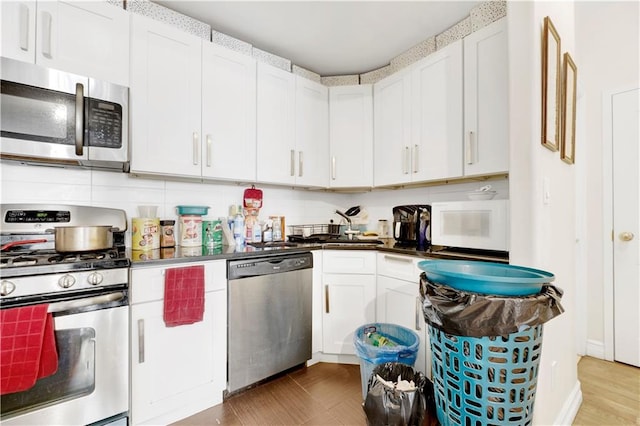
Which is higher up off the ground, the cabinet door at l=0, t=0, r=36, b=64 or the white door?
the cabinet door at l=0, t=0, r=36, b=64

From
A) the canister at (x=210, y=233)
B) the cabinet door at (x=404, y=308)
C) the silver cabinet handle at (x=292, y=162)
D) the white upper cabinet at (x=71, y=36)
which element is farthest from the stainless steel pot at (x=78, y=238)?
the cabinet door at (x=404, y=308)

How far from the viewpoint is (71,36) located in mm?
1475

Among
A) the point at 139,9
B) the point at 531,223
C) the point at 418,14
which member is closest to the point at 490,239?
the point at 531,223

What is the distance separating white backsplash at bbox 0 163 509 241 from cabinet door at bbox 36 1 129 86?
0.61 meters

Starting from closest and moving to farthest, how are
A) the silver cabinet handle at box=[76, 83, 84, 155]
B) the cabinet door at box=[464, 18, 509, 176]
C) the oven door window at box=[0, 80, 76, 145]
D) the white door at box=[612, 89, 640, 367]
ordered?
the oven door window at box=[0, 80, 76, 145], the silver cabinet handle at box=[76, 83, 84, 155], the cabinet door at box=[464, 18, 509, 176], the white door at box=[612, 89, 640, 367]

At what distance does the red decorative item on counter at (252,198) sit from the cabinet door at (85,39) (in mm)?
1084

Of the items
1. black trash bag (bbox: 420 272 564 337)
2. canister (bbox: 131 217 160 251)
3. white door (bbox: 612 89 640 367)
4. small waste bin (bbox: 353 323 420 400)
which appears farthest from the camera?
white door (bbox: 612 89 640 367)

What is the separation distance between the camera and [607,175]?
2176 millimetres

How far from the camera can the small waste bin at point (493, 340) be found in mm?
949

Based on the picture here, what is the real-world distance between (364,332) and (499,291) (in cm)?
104

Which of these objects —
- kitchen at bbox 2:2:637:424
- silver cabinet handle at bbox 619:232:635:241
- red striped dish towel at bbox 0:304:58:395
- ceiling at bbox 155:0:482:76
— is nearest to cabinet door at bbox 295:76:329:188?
ceiling at bbox 155:0:482:76

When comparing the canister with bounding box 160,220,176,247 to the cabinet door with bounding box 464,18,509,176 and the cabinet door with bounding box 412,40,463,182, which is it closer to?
the cabinet door with bounding box 412,40,463,182

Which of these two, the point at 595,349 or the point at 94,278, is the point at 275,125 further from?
the point at 595,349

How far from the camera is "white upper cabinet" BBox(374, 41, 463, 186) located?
76.0 inches
